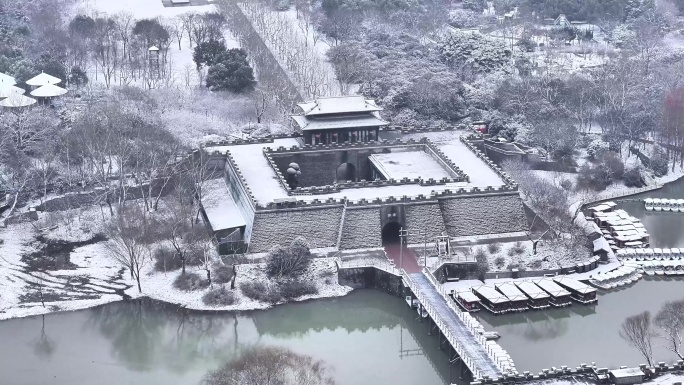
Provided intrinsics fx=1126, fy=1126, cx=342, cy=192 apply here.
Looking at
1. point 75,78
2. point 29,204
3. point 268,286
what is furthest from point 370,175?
point 75,78

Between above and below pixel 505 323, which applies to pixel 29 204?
above

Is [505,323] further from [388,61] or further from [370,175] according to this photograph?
[388,61]

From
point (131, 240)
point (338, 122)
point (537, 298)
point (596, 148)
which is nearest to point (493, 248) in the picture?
point (537, 298)

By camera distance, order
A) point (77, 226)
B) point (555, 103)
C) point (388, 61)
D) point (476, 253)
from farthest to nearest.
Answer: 1. point (388, 61)
2. point (555, 103)
3. point (77, 226)
4. point (476, 253)

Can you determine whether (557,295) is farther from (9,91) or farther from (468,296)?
(9,91)

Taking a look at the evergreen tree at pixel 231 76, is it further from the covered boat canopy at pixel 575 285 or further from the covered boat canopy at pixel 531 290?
the covered boat canopy at pixel 575 285

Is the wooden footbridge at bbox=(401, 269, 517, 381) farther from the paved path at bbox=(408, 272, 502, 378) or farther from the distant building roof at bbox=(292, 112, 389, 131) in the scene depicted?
the distant building roof at bbox=(292, 112, 389, 131)
